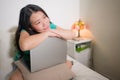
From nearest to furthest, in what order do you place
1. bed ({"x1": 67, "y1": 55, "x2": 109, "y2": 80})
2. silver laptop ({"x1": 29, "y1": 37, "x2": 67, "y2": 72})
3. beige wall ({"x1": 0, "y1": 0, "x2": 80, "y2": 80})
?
1. silver laptop ({"x1": 29, "y1": 37, "x2": 67, "y2": 72})
2. bed ({"x1": 67, "y1": 55, "x2": 109, "y2": 80})
3. beige wall ({"x1": 0, "y1": 0, "x2": 80, "y2": 80})

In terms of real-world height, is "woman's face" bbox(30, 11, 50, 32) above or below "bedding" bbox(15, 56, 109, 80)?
above

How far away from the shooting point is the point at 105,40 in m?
1.92

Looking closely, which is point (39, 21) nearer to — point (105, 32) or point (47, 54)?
point (47, 54)

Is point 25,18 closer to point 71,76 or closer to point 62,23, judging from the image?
point 71,76

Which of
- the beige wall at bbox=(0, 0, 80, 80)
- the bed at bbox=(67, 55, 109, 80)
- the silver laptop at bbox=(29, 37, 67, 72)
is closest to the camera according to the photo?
the silver laptop at bbox=(29, 37, 67, 72)

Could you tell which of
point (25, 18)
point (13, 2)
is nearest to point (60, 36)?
point (25, 18)

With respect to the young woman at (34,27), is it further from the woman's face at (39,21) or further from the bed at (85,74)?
the bed at (85,74)

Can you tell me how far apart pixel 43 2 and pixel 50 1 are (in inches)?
4.6

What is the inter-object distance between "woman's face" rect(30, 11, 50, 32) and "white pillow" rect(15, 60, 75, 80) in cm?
35

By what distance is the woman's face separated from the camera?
42.9 inches

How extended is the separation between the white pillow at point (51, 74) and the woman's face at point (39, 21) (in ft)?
1.15

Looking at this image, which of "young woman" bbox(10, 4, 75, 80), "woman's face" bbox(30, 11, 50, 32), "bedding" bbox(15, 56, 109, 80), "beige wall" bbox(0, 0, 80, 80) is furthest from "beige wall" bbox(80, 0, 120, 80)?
"woman's face" bbox(30, 11, 50, 32)

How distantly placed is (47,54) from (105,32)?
113 centimetres

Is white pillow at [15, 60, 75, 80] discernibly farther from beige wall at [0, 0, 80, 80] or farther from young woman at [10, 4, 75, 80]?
beige wall at [0, 0, 80, 80]
